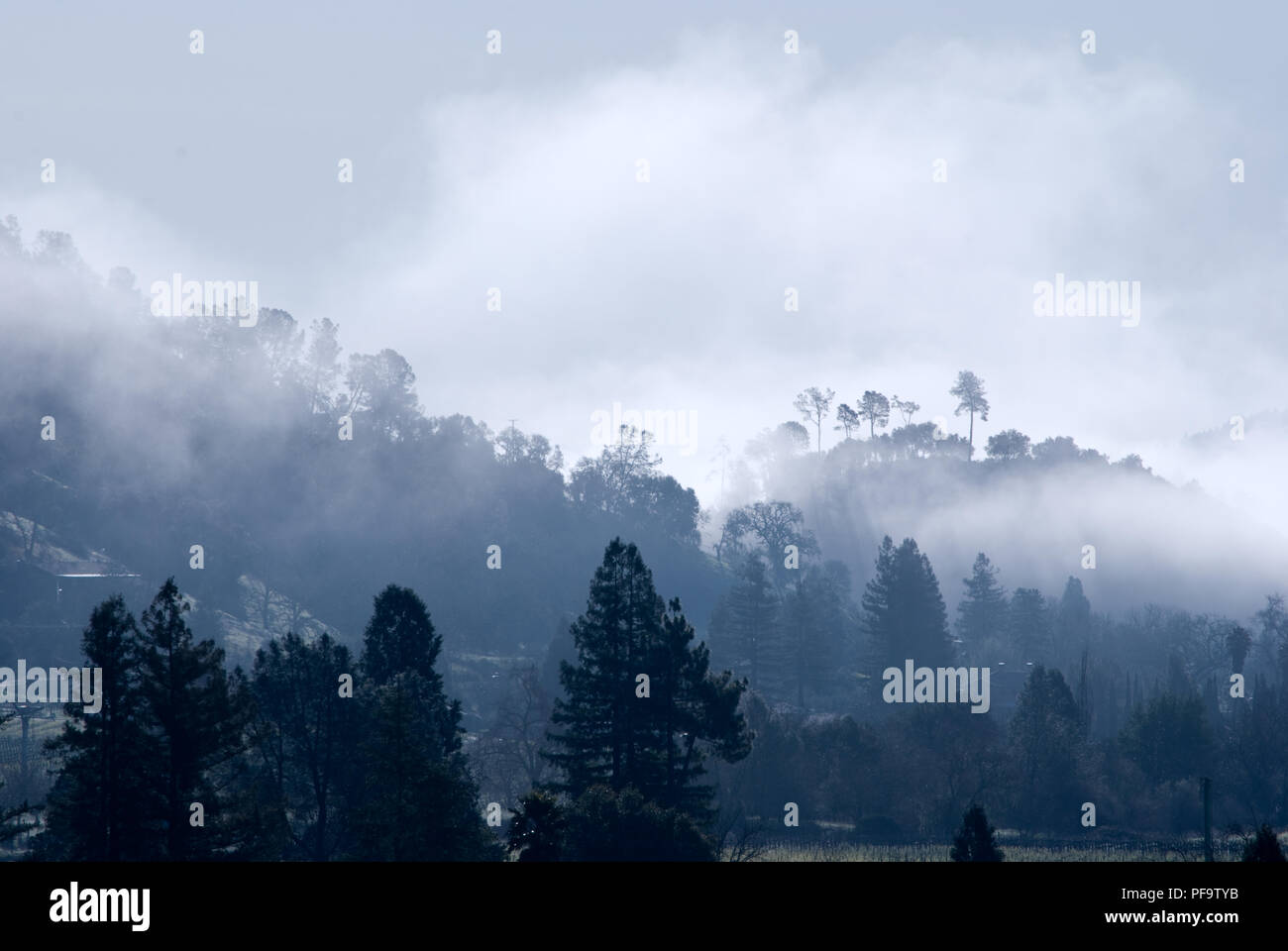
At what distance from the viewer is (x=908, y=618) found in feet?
457

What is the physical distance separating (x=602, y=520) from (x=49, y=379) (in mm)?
78574

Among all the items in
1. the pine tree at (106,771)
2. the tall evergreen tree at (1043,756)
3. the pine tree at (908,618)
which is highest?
the pine tree at (908,618)

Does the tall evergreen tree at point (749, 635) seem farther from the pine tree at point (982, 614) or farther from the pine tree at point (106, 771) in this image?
the pine tree at point (106, 771)

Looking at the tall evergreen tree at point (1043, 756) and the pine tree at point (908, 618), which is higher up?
the pine tree at point (908, 618)

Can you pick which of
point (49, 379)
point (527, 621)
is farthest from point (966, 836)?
point (49, 379)

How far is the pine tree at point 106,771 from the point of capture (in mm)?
47531

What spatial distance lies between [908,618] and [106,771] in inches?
4046

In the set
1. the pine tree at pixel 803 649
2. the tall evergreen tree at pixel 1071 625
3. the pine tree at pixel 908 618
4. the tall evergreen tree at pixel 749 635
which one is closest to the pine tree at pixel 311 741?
the pine tree at pixel 803 649

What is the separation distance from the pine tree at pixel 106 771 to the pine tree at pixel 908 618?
321ft

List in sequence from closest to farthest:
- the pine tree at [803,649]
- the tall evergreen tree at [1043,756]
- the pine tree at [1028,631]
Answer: the tall evergreen tree at [1043,756]
the pine tree at [803,649]
the pine tree at [1028,631]

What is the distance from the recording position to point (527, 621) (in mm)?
165375

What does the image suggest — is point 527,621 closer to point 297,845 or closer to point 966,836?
point 297,845

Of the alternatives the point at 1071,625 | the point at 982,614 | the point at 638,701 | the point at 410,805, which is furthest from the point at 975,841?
the point at 1071,625

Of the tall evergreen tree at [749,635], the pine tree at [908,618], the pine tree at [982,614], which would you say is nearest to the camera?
the pine tree at [908,618]
